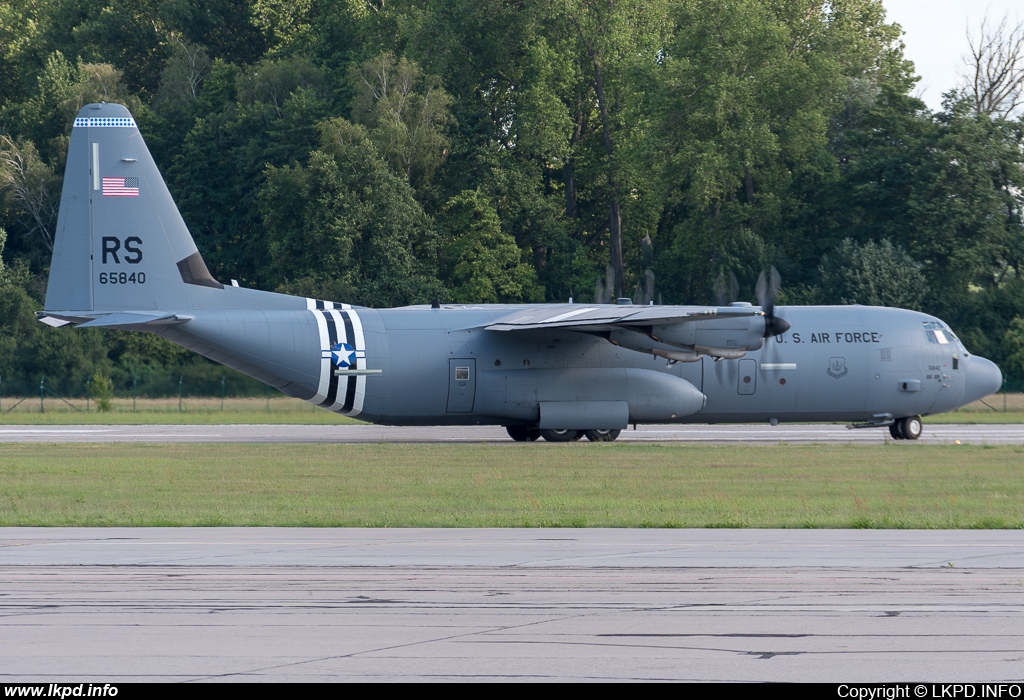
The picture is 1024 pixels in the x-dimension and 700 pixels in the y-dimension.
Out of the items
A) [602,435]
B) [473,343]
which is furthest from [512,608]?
[602,435]

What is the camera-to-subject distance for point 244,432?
38.8 meters

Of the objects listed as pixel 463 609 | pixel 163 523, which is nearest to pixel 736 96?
pixel 163 523

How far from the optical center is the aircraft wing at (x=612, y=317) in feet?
97.1

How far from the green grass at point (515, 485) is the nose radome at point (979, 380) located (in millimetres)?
4027

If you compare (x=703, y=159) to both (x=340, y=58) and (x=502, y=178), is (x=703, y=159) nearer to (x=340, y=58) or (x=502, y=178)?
(x=502, y=178)

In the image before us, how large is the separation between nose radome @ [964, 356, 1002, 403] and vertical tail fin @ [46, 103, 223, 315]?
21161 millimetres

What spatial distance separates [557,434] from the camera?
32.8m

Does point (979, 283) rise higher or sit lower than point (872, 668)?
higher

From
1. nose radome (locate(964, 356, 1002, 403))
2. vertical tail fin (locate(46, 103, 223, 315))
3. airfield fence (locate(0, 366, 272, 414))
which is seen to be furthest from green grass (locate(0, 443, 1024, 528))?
airfield fence (locate(0, 366, 272, 414))

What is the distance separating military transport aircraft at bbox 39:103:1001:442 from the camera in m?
30.7

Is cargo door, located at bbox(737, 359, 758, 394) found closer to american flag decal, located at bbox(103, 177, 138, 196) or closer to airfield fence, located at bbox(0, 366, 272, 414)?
american flag decal, located at bbox(103, 177, 138, 196)

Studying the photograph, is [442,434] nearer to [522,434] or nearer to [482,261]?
[522,434]

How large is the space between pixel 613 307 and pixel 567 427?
133 inches

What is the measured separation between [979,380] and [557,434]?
1239 cm
